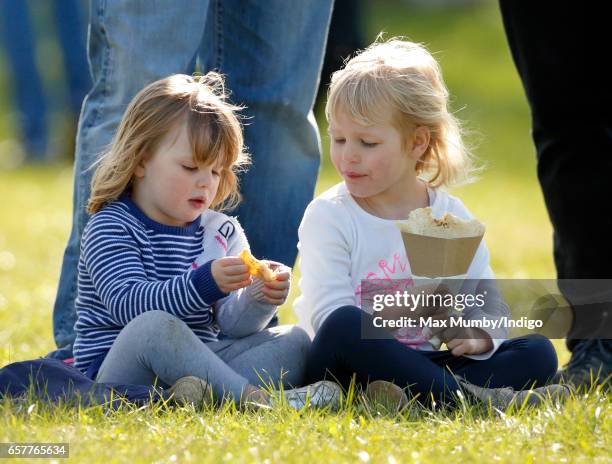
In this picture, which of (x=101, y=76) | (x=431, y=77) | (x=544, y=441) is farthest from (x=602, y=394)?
(x=101, y=76)

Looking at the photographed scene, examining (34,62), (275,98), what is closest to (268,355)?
(275,98)

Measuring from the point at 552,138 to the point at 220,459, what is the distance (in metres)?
1.78

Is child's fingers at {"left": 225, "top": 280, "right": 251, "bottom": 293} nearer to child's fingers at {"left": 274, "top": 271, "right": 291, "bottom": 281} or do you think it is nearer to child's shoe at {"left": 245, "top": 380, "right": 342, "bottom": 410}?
child's fingers at {"left": 274, "top": 271, "right": 291, "bottom": 281}

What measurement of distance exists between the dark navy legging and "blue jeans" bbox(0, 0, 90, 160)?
7.64m

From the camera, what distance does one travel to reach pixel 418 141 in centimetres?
319

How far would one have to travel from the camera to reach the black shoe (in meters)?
3.17

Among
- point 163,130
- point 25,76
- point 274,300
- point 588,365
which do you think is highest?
point 163,130

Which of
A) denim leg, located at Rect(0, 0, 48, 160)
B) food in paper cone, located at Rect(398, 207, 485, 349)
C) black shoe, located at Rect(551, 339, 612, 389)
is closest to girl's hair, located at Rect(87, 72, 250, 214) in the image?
food in paper cone, located at Rect(398, 207, 485, 349)

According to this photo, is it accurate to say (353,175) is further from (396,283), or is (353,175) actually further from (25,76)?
(25,76)

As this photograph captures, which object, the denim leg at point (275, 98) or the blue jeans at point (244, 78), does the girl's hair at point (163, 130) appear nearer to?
the blue jeans at point (244, 78)

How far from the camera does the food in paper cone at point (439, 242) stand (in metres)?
2.86

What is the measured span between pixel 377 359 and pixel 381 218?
1.53 feet

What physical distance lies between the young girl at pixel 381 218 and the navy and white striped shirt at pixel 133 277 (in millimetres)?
309

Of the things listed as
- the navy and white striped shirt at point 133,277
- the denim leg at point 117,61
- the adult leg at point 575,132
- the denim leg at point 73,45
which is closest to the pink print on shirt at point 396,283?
the navy and white striped shirt at point 133,277
